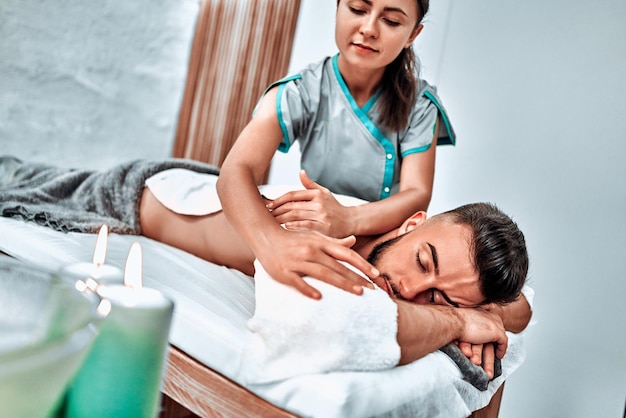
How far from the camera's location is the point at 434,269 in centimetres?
141

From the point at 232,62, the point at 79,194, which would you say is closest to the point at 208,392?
the point at 79,194

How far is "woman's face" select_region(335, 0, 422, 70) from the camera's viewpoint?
1787 mm

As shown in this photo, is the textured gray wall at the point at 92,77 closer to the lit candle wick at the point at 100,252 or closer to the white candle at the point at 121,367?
the lit candle wick at the point at 100,252

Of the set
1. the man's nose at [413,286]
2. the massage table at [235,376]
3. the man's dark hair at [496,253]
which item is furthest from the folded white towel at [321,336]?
the man's dark hair at [496,253]

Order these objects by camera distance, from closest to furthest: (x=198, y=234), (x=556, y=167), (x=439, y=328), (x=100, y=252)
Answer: (x=100, y=252), (x=439, y=328), (x=198, y=234), (x=556, y=167)

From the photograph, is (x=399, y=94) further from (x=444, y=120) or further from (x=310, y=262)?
(x=310, y=262)

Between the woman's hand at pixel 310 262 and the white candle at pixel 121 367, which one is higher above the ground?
the white candle at pixel 121 367

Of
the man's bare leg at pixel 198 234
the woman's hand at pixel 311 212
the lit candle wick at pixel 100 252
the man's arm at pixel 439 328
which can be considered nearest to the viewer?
the lit candle wick at pixel 100 252

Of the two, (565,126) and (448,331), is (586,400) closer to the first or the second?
(565,126)

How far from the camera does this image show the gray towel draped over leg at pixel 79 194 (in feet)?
5.87

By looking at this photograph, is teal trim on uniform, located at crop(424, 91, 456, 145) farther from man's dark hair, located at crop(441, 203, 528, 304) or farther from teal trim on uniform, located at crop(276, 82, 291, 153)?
man's dark hair, located at crop(441, 203, 528, 304)

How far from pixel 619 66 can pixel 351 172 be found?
1302mm

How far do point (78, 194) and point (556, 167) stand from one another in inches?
76.3

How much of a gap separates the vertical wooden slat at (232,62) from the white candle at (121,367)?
333 cm
